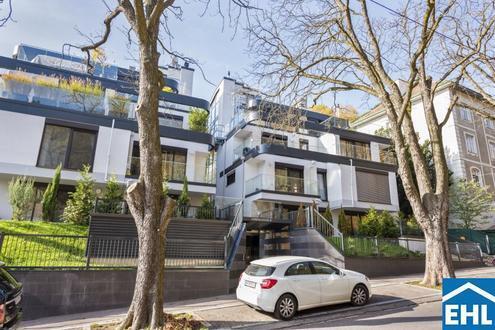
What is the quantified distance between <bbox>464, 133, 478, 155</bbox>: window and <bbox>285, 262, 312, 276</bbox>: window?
96.7 feet

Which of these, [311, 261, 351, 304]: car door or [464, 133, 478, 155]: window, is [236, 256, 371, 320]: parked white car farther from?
[464, 133, 478, 155]: window

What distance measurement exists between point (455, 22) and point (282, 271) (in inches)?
472

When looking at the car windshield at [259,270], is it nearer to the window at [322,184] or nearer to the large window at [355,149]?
the window at [322,184]

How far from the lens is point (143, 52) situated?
7258 millimetres

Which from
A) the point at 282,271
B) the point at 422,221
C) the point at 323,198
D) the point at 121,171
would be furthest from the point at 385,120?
the point at 282,271

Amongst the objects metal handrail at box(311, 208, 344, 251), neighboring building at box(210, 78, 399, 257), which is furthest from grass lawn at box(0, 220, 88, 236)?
metal handrail at box(311, 208, 344, 251)

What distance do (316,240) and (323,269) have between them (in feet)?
21.4

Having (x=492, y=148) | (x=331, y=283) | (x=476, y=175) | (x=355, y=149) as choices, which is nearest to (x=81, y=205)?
(x=331, y=283)

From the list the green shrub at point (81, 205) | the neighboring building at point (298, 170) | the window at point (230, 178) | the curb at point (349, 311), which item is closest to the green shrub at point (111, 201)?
the green shrub at point (81, 205)

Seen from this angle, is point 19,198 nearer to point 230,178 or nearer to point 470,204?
point 230,178

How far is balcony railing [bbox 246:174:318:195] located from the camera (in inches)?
819

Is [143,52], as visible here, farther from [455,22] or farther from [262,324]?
[455,22]

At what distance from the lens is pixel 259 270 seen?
319 inches

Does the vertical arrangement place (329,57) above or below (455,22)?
below
